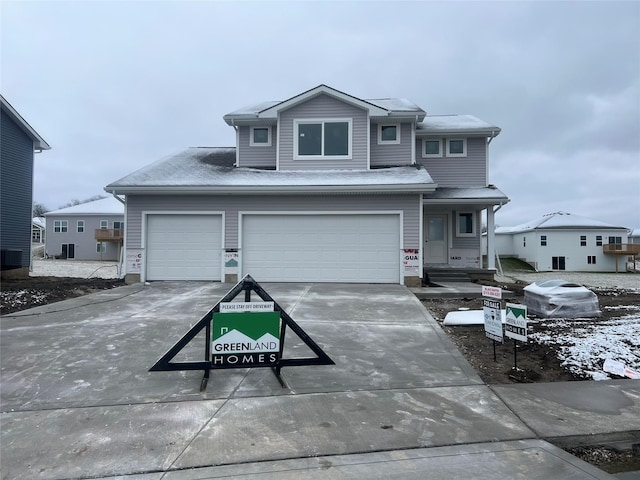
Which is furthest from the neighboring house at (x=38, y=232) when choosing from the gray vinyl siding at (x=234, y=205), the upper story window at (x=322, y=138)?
the upper story window at (x=322, y=138)

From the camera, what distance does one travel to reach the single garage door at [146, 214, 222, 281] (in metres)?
12.6

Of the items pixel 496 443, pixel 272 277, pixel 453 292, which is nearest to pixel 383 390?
pixel 496 443

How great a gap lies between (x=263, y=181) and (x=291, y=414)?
9.52 metres

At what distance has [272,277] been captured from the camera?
12523 mm

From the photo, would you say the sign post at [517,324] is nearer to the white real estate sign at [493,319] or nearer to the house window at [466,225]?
A: the white real estate sign at [493,319]

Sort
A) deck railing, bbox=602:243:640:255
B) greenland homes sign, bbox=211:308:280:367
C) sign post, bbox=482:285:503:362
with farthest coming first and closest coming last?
deck railing, bbox=602:243:640:255 < sign post, bbox=482:285:503:362 < greenland homes sign, bbox=211:308:280:367

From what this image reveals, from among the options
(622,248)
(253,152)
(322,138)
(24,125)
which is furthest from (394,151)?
(622,248)

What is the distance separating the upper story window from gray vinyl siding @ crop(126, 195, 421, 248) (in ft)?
7.10

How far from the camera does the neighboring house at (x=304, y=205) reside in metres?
12.1

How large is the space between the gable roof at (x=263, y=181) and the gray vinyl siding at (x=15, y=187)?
5924 millimetres

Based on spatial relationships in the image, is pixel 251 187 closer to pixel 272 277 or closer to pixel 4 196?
pixel 272 277

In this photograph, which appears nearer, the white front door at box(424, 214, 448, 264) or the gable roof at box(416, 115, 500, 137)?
the gable roof at box(416, 115, 500, 137)

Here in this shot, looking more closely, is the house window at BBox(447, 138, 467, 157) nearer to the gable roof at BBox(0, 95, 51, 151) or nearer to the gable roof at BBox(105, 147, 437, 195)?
the gable roof at BBox(105, 147, 437, 195)

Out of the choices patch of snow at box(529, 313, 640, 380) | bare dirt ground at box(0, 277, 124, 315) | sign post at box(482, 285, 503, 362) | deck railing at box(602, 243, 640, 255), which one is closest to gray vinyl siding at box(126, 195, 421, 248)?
bare dirt ground at box(0, 277, 124, 315)
